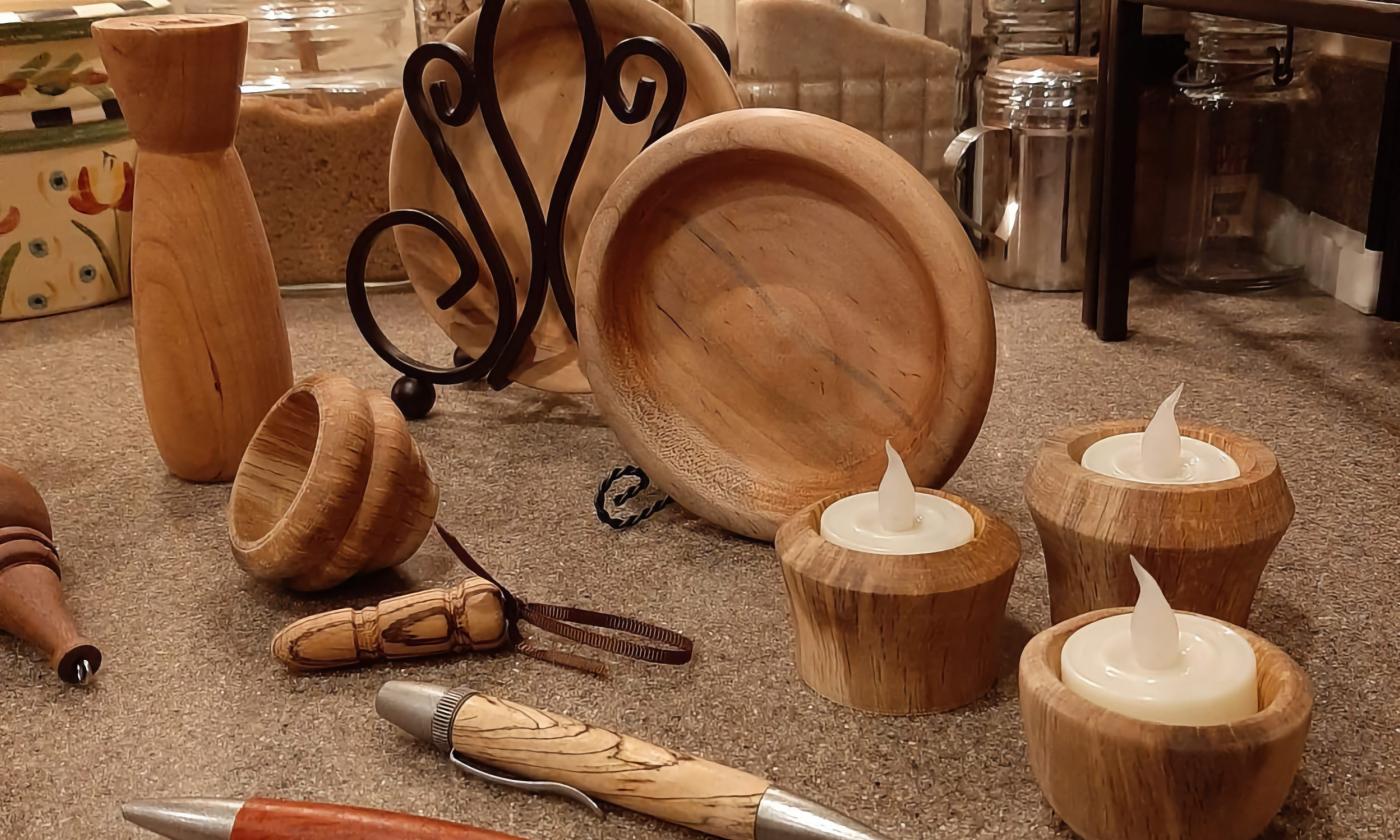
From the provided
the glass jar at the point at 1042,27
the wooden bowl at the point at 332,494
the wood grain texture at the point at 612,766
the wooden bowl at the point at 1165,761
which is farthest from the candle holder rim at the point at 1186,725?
the glass jar at the point at 1042,27

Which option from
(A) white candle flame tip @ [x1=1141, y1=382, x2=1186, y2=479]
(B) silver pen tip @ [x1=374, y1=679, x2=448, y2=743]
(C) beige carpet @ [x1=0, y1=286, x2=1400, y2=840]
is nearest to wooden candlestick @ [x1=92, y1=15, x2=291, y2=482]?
(C) beige carpet @ [x1=0, y1=286, x2=1400, y2=840]

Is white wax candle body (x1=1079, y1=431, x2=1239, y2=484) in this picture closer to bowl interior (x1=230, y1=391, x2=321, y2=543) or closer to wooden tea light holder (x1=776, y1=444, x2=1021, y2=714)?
wooden tea light holder (x1=776, y1=444, x2=1021, y2=714)

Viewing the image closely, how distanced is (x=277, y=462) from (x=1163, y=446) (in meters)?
0.45

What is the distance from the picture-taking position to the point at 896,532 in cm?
52

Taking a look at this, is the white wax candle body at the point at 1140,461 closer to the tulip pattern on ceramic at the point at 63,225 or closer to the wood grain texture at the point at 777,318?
the wood grain texture at the point at 777,318

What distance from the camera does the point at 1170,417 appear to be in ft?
1.66

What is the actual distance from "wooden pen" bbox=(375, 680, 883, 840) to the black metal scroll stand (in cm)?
40

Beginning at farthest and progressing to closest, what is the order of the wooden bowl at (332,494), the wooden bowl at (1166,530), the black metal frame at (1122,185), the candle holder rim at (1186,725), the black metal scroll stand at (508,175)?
the black metal frame at (1122,185), the black metal scroll stand at (508,175), the wooden bowl at (332,494), the wooden bowl at (1166,530), the candle holder rim at (1186,725)

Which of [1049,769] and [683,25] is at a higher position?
[683,25]

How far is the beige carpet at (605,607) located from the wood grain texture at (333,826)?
0.04 meters

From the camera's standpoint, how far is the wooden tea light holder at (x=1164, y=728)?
385 mm

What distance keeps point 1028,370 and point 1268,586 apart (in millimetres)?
379

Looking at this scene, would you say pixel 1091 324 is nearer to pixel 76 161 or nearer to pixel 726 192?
pixel 726 192

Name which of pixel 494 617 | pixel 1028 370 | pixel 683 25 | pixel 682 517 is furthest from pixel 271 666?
pixel 1028 370
